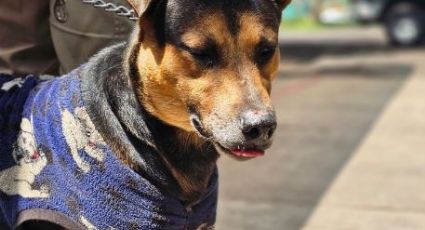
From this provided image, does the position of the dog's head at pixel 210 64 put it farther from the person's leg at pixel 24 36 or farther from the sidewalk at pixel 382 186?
the sidewalk at pixel 382 186

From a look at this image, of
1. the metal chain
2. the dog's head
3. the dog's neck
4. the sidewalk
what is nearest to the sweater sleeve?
the dog's neck

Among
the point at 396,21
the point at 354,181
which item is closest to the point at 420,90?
the point at 354,181

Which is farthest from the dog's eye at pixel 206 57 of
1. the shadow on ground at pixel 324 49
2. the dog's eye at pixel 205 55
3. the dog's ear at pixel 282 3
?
the shadow on ground at pixel 324 49

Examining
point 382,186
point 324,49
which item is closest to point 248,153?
point 382,186

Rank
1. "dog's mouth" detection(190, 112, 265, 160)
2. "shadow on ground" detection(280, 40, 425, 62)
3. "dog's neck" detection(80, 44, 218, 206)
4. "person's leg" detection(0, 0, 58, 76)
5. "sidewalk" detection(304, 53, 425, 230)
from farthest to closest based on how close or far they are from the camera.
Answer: "shadow on ground" detection(280, 40, 425, 62), "sidewalk" detection(304, 53, 425, 230), "person's leg" detection(0, 0, 58, 76), "dog's neck" detection(80, 44, 218, 206), "dog's mouth" detection(190, 112, 265, 160)

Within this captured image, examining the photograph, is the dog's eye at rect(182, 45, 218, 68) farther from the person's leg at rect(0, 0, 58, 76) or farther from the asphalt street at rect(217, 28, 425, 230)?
the asphalt street at rect(217, 28, 425, 230)

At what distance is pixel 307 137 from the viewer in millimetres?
7441

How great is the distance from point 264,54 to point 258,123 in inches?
12.0

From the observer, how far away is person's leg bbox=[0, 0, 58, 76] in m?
3.03

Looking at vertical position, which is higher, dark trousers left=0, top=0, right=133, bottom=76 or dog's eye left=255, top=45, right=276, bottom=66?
dog's eye left=255, top=45, right=276, bottom=66

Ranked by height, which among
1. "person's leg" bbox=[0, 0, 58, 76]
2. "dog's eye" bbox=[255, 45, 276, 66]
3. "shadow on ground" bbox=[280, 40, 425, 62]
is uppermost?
"dog's eye" bbox=[255, 45, 276, 66]

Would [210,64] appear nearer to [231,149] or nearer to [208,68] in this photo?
[208,68]

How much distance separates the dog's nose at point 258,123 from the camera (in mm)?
2154

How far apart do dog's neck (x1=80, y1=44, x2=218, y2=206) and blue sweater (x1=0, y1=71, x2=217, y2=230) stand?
0.03 metres
